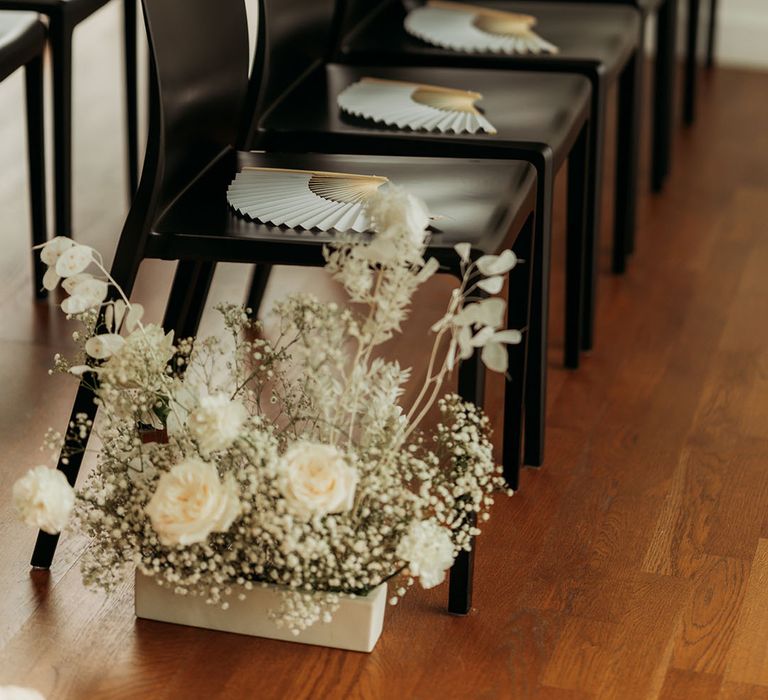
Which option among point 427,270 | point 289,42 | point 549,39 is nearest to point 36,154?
point 289,42

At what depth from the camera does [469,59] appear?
2.52 m

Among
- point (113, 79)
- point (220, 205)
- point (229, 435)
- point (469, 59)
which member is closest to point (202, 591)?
point (229, 435)

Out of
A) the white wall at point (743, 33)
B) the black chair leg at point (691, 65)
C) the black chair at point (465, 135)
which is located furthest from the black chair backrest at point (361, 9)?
the white wall at point (743, 33)

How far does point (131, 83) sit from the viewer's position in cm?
307

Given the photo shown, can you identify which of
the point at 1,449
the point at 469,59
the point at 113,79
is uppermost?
the point at 469,59

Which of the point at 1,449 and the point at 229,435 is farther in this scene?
the point at 1,449

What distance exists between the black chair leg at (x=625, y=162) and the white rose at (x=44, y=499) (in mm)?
1544

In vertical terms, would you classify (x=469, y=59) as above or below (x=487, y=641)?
above

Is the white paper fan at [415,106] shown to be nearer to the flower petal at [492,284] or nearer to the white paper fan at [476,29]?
the white paper fan at [476,29]

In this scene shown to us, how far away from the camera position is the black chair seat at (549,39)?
2521 millimetres

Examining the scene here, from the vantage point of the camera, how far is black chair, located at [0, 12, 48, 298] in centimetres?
238

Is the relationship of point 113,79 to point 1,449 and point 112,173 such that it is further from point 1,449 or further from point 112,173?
point 1,449

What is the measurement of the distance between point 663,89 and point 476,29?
831 mm

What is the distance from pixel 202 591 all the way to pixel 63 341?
0.97 metres
